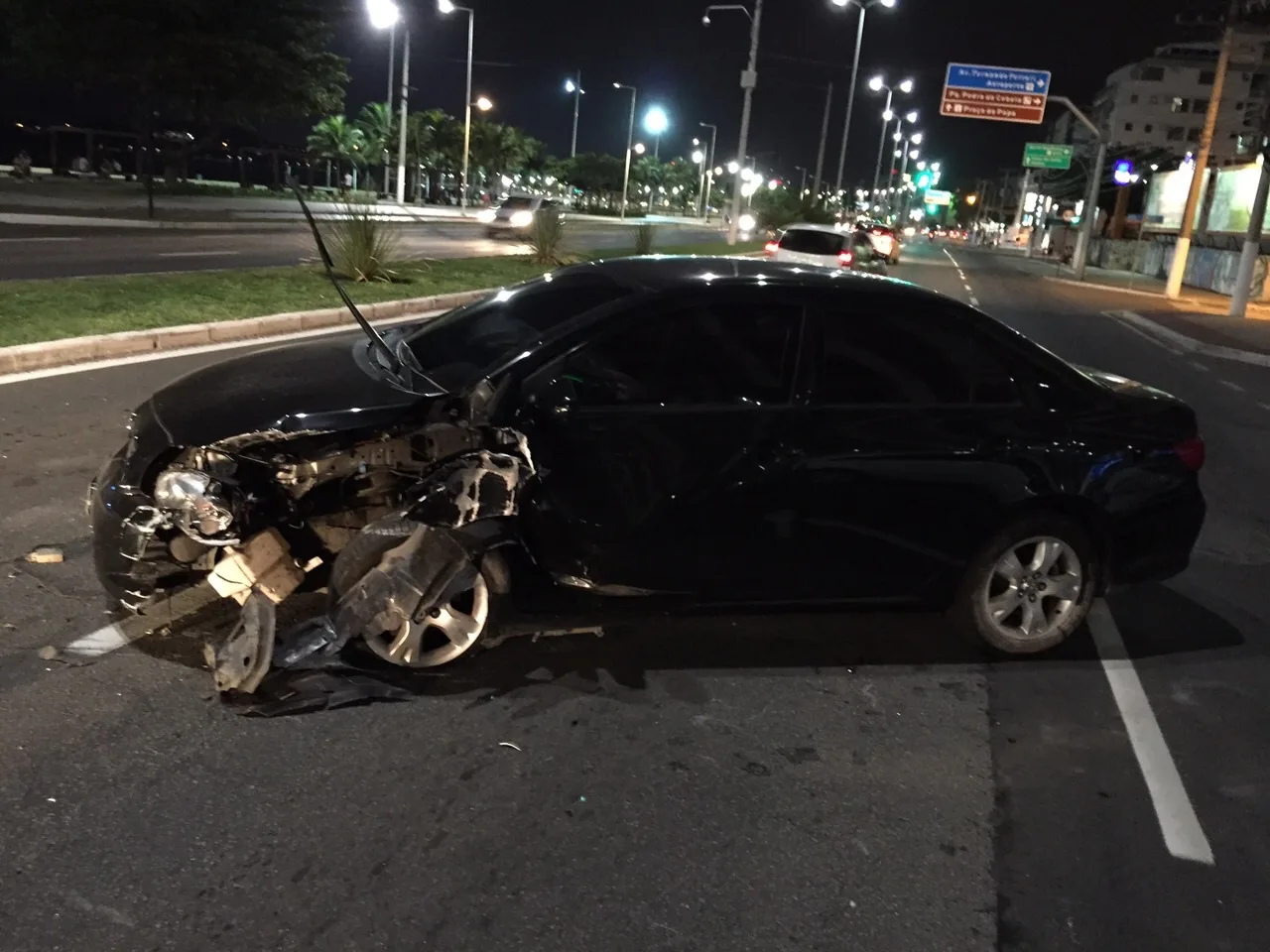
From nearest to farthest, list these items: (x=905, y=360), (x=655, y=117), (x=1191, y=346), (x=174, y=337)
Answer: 1. (x=905, y=360)
2. (x=174, y=337)
3. (x=1191, y=346)
4. (x=655, y=117)

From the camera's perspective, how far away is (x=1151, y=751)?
14.1 feet

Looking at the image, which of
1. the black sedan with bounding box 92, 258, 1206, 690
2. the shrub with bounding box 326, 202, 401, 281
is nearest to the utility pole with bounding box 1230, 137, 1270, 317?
the shrub with bounding box 326, 202, 401, 281

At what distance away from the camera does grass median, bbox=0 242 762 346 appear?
1066cm

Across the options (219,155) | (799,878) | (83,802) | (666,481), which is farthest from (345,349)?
(219,155)

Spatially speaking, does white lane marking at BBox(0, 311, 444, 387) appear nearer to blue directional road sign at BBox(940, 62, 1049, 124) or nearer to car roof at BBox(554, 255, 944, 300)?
car roof at BBox(554, 255, 944, 300)

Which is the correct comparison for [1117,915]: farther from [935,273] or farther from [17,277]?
[935,273]

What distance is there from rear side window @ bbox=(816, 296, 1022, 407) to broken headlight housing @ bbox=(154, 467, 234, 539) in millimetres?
2422

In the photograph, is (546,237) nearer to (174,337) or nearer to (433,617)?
(174,337)

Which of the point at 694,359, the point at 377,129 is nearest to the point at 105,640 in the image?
the point at 694,359

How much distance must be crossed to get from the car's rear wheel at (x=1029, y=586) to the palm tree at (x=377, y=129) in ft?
228

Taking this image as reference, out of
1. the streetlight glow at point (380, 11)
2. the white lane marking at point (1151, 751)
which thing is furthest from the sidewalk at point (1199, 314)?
the streetlight glow at point (380, 11)

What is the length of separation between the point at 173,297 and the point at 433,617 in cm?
1036

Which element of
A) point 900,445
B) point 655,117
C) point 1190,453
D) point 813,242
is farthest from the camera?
point 655,117

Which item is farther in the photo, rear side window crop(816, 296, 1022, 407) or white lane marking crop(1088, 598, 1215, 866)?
rear side window crop(816, 296, 1022, 407)
